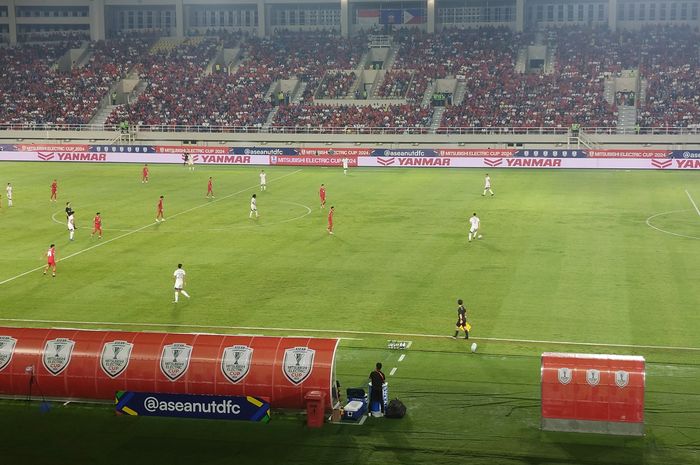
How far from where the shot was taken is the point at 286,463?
19047mm

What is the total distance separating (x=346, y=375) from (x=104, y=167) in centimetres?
5973

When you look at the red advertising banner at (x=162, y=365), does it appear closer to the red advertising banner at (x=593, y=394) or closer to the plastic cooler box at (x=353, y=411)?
the plastic cooler box at (x=353, y=411)

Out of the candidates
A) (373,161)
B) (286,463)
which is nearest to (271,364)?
(286,463)

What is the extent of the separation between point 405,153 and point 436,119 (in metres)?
16.6

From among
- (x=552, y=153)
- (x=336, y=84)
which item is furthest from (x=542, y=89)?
(x=336, y=84)

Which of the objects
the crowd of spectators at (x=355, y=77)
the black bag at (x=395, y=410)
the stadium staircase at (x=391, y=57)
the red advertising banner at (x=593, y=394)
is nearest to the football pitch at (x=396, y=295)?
the black bag at (x=395, y=410)

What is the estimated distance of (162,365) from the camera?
2211cm

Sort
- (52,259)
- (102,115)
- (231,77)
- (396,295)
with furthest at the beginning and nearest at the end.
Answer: (231,77) < (102,115) < (52,259) < (396,295)

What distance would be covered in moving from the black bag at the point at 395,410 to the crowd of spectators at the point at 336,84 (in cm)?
8293

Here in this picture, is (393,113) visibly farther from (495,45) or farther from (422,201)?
(422,201)

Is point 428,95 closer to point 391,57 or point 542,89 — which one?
point 391,57

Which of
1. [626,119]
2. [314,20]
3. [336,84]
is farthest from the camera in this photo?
[314,20]

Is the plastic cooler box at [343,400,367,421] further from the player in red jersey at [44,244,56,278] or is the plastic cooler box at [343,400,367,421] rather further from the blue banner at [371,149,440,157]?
the blue banner at [371,149,440,157]

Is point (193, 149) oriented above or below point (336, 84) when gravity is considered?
below
